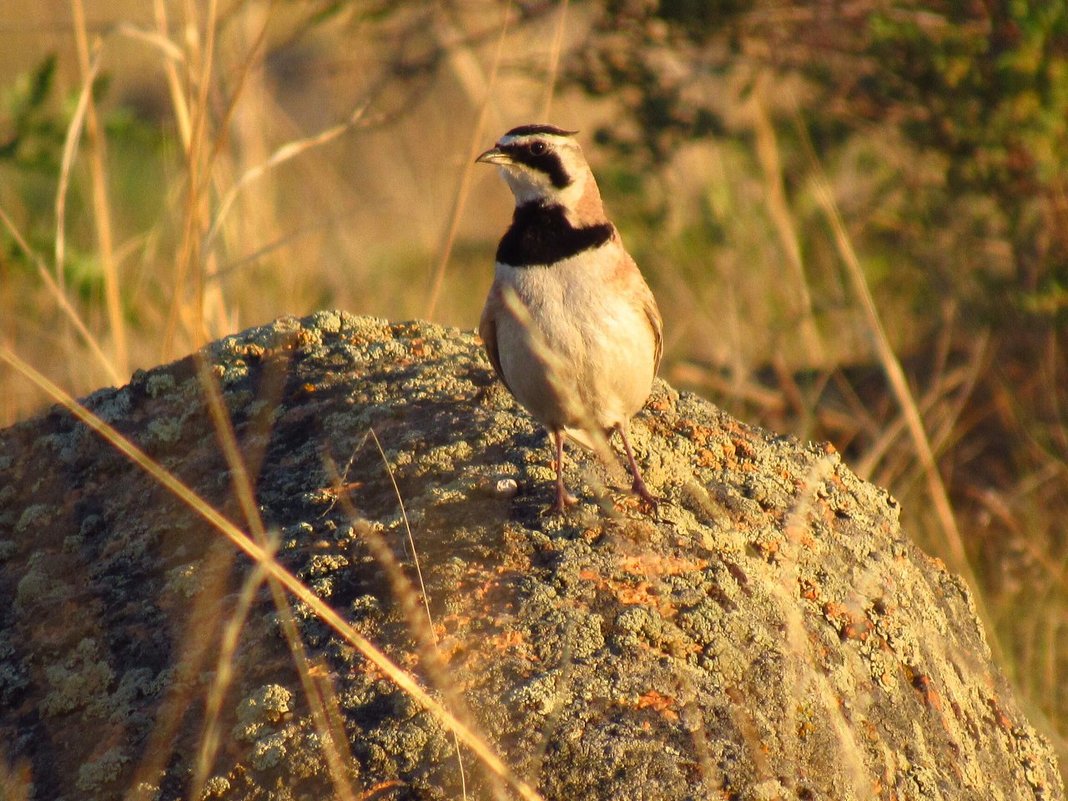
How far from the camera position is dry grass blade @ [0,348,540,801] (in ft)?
8.30

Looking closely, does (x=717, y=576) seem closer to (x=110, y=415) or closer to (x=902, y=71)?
(x=110, y=415)

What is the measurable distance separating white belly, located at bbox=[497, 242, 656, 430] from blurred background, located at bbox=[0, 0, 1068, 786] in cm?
95

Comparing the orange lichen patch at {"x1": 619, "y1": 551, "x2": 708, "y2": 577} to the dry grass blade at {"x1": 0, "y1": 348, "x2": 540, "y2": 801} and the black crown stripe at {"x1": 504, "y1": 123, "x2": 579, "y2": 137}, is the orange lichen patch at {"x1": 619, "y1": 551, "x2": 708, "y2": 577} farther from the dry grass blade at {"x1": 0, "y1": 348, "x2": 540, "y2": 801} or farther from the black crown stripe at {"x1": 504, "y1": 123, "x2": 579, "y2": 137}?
the black crown stripe at {"x1": 504, "y1": 123, "x2": 579, "y2": 137}

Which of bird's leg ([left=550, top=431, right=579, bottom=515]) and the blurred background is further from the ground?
bird's leg ([left=550, top=431, right=579, bottom=515])

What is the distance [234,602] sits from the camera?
296 cm

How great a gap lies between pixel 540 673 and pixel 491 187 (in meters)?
11.4

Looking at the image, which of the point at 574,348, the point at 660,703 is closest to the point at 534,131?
the point at 574,348

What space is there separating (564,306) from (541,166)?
51 centimetres

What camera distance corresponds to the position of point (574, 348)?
3709 millimetres

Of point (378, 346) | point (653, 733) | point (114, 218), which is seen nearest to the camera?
point (653, 733)

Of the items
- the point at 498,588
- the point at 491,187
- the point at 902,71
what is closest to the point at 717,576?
the point at 498,588

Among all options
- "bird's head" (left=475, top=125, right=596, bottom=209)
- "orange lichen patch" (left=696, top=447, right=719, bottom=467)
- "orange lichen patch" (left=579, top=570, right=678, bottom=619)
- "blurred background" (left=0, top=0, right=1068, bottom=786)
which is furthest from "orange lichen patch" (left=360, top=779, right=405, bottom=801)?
"blurred background" (left=0, top=0, right=1068, bottom=786)

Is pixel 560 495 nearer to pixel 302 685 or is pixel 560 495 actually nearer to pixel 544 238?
pixel 302 685

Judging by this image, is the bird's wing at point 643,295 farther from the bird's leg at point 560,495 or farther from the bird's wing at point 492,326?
the bird's leg at point 560,495
